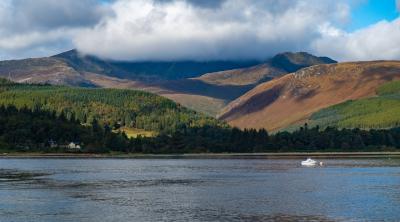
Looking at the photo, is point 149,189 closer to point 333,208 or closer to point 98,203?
point 98,203

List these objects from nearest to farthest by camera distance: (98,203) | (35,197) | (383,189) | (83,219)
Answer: (83,219), (98,203), (35,197), (383,189)

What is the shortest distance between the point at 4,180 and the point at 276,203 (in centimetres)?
6209

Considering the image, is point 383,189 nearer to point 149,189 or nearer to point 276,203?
point 276,203

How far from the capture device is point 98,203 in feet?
287

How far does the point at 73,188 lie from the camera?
4370 inches

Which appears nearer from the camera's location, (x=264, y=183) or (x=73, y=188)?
(x=73, y=188)

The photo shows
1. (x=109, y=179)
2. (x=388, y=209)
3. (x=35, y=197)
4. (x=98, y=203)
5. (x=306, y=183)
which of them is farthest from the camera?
(x=109, y=179)

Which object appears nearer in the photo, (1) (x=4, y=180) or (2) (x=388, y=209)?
(2) (x=388, y=209)

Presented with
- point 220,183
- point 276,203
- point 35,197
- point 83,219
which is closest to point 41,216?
point 83,219

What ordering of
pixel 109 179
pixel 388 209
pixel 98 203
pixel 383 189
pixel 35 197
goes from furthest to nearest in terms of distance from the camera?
pixel 109 179 < pixel 383 189 < pixel 35 197 < pixel 98 203 < pixel 388 209

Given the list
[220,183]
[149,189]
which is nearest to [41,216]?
[149,189]

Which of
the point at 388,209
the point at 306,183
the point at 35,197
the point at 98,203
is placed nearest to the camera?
the point at 388,209

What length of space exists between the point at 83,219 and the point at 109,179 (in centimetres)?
6424

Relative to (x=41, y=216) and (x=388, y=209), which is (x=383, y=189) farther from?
(x=41, y=216)
